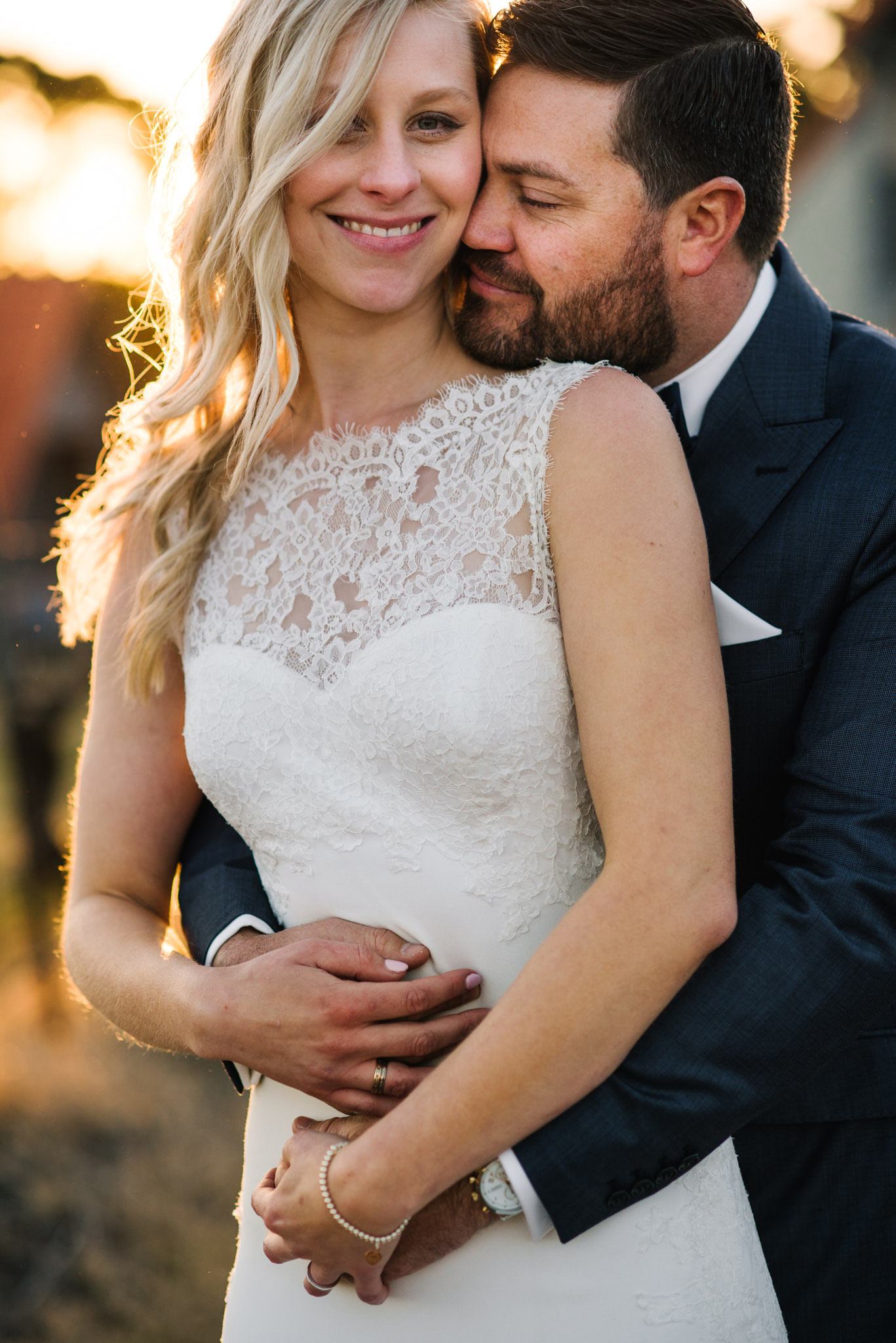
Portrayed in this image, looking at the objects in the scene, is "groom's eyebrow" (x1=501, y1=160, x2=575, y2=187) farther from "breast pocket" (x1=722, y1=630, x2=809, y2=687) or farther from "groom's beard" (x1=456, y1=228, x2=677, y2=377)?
"breast pocket" (x1=722, y1=630, x2=809, y2=687)

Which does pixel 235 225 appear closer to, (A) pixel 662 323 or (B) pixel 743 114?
(A) pixel 662 323

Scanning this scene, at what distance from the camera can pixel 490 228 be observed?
2053 mm

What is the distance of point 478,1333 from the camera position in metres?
1.75

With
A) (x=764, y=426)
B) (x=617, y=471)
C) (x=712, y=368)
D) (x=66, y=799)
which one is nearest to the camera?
(x=617, y=471)

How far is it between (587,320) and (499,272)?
0.18 metres

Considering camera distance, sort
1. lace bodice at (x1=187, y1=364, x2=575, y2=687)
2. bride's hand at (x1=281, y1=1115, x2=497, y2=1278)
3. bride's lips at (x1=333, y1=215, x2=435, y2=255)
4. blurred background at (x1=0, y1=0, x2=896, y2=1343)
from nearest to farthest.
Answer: bride's hand at (x1=281, y1=1115, x2=497, y2=1278) → lace bodice at (x1=187, y1=364, x2=575, y2=687) → bride's lips at (x1=333, y1=215, x2=435, y2=255) → blurred background at (x1=0, y1=0, x2=896, y2=1343)

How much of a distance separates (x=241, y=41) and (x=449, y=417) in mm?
682

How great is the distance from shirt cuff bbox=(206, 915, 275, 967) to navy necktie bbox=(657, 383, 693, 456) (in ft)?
3.60

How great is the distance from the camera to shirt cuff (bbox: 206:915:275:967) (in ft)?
6.81

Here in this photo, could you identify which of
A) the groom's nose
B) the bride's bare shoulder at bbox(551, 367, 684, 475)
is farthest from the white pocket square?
the groom's nose

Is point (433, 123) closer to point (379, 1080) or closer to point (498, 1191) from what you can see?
point (379, 1080)

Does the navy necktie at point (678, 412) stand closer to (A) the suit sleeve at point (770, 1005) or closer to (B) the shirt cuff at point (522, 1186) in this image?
(A) the suit sleeve at point (770, 1005)

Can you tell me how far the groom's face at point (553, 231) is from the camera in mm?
A: 2014

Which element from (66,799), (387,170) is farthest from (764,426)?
(66,799)
